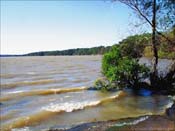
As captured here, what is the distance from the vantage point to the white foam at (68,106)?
16.1 m

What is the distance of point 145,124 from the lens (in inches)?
410

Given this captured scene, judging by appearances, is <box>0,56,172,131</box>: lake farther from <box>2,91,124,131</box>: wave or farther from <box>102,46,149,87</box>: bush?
<box>102,46,149,87</box>: bush

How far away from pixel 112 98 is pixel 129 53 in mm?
4381

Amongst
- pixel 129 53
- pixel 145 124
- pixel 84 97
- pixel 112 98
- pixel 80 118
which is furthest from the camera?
pixel 129 53

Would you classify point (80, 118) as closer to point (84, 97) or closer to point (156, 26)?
point (84, 97)

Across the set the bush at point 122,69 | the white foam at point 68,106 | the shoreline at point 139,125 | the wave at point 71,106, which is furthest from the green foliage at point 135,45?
the shoreline at point 139,125

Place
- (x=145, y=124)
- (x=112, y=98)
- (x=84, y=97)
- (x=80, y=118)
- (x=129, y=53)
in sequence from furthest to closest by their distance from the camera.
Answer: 1. (x=129, y=53)
2. (x=84, y=97)
3. (x=112, y=98)
4. (x=80, y=118)
5. (x=145, y=124)

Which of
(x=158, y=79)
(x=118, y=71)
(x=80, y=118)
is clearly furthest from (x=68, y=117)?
(x=158, y=79)

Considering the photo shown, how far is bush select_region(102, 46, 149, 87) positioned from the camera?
20.5 metres

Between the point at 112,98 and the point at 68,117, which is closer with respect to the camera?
the point at 68,117

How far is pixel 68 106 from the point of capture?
16875mm

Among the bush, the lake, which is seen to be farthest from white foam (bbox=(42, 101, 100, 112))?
the bush

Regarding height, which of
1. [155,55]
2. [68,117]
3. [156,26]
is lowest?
[68,117]

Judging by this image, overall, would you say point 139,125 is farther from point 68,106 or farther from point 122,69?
point 122,69
